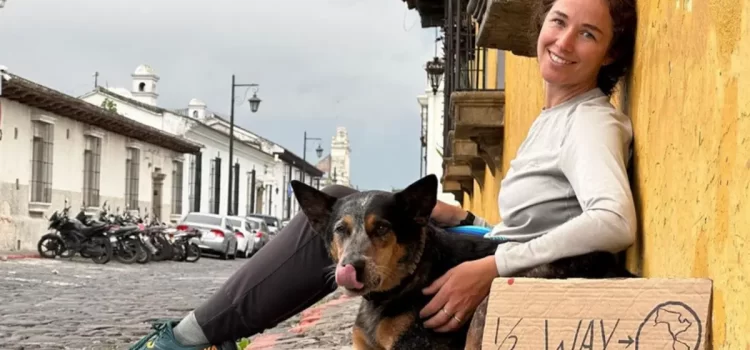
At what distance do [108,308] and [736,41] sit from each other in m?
10.4

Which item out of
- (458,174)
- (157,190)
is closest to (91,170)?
(157,190)

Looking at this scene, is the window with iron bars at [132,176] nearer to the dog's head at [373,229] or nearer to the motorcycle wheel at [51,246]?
the motorcycle wheel at [51,246]

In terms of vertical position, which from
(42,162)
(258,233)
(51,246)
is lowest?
(258,233)

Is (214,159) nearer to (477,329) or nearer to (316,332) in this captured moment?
(316,332)

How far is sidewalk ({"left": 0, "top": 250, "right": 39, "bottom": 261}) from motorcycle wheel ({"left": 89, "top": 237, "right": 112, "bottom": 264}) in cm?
143

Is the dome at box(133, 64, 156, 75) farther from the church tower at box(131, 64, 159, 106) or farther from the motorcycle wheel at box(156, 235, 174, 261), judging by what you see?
the motorcycle wheel at box(156, 235, 174, 261)

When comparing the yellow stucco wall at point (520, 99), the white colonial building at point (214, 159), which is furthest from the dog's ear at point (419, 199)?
the white colonial building at point (214, 159)

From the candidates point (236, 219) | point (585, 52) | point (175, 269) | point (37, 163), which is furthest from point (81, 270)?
point (585, 52)

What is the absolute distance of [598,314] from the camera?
2.42 meters

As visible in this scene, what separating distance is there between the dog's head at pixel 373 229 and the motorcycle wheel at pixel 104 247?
20508mm

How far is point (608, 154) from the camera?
298cm

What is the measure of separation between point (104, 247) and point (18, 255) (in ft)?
Answer: 6.15

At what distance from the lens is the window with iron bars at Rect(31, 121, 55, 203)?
1059 inches

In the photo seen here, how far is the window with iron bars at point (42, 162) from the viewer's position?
26.9 meters
